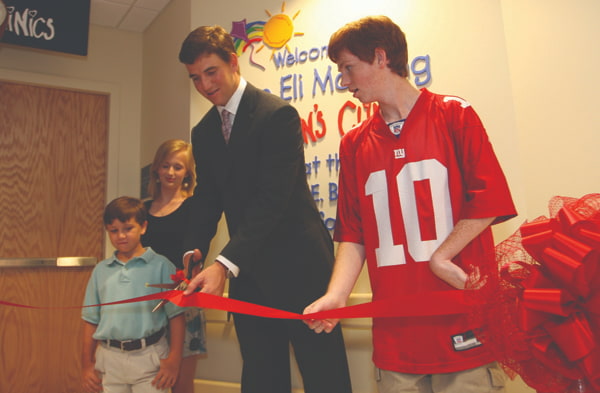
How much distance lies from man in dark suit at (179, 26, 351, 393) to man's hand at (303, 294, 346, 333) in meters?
0.43

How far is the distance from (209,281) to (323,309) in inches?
17.3

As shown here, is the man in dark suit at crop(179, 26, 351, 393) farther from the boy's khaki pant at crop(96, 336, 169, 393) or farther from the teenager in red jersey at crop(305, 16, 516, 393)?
the boy's khaki pant at crop(96, 336, 169, 393)

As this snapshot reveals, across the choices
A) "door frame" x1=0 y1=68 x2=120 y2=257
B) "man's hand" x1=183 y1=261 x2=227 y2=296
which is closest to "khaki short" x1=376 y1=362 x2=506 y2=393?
"man's hand" x1=183 y1=261 x2=227 y2=296

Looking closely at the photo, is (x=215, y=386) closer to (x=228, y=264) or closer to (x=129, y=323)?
(x=129, y=323)

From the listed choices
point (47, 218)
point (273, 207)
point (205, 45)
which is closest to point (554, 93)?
point (273, 207)

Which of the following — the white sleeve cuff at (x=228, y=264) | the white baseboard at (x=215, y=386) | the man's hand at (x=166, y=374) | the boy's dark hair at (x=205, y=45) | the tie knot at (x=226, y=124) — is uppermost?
the boy's dark hair at (x=205, y=45)

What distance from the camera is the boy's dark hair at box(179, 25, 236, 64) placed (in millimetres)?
1875

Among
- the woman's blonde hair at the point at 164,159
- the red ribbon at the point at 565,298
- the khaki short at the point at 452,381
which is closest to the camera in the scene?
the red ribbon at the point at 565,298

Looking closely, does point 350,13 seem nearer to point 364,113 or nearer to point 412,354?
point 364,113

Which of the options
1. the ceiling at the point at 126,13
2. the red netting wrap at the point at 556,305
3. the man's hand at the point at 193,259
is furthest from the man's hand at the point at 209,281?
the ceiling at the point at 126,13

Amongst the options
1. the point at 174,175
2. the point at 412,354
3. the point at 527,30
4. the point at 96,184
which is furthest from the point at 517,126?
the point at 96,184

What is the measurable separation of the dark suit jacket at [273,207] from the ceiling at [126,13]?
99.1 inches

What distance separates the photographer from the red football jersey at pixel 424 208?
131 cm

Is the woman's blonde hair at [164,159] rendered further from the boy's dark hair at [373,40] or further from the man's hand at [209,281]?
the boy's dark hair at [373,40]
